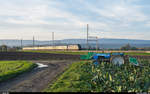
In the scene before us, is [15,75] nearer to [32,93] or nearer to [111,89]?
[32,93]

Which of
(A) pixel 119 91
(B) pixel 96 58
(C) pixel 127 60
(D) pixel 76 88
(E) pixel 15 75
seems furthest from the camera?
(B) pixel 96 58

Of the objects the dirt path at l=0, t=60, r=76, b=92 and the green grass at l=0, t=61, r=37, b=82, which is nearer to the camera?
the dirt path at l=0, t=60, r=76, b=92

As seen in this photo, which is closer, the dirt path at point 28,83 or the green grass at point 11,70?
the dirt path at point 28,83

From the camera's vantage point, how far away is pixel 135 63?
16375mm

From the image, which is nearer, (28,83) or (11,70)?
(28,83)

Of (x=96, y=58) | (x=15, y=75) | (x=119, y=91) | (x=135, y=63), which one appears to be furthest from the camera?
(x=96, y=58)

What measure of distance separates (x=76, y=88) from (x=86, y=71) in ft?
17.6

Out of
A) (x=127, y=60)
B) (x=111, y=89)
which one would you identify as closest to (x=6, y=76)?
(x=111, y=89)

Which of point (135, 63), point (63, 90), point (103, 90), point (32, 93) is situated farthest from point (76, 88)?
point (135, 63)

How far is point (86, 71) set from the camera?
49.6 feet

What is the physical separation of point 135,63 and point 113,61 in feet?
9.53

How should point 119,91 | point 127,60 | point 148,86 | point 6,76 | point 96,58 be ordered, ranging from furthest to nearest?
point 96,58 < point 127,60 < point 6,76 < point 148,86 < point 119,91

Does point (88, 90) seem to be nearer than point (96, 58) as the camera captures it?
Yes

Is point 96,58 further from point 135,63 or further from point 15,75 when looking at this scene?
point 15,75
